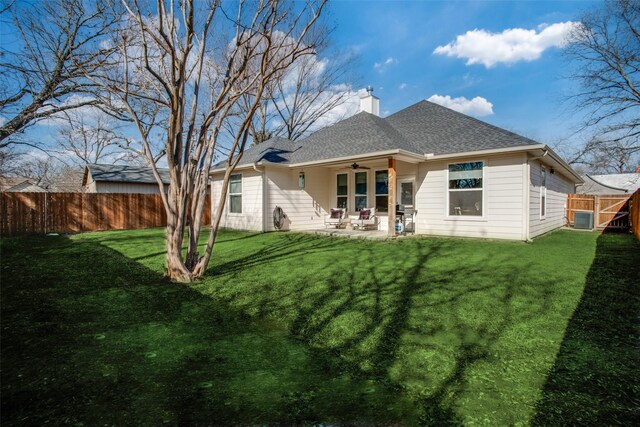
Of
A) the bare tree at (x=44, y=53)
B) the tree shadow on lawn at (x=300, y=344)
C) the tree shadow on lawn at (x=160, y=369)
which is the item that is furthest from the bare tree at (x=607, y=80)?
the bare tree at (x=44, y=53)

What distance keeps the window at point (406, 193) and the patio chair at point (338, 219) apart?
224 centimetres

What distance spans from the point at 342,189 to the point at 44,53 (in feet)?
35.9

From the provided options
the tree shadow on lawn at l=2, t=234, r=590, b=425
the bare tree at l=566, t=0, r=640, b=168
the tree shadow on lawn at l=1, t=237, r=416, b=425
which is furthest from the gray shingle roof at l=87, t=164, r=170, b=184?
the bare tree at l=566, t=0, r=640, b=168

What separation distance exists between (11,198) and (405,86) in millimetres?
18482

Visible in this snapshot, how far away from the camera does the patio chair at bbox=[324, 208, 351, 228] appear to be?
39.9 ft

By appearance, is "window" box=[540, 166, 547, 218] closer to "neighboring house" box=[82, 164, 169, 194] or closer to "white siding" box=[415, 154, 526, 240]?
"white siding" box=[415, 154, 526, 240]

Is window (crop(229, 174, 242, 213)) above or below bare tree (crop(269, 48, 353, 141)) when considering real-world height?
below

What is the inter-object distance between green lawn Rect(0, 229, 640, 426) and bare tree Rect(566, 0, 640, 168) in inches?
583

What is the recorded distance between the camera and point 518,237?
28.9ft

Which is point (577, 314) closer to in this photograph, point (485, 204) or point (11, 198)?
point (485, 204)

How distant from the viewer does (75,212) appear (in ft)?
45.2

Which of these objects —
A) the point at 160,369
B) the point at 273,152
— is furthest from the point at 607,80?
the point at 160,369

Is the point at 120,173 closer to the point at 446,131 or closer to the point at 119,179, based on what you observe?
the point at 119,179

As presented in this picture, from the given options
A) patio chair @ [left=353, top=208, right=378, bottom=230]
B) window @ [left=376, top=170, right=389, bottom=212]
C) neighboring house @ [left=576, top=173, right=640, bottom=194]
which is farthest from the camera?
neighboring house @ [left=576, top=173, right=640, bottom=194]
